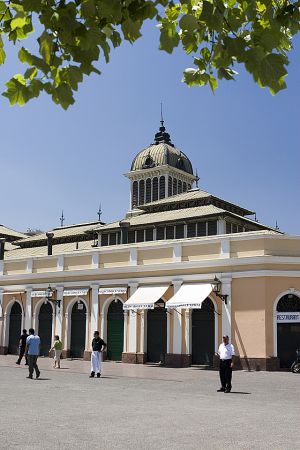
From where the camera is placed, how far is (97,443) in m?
8.07

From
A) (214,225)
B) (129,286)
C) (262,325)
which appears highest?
(214,225)

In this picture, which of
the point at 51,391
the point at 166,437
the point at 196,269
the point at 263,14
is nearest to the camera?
the point at 263,14

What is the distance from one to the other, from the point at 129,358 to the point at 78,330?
12.0 ft

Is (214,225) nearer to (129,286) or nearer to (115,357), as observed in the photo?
(129,286)

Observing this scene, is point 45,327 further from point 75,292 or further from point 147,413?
point 147,413

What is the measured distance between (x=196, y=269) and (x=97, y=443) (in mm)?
17523

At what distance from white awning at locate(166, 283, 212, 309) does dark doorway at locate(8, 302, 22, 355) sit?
10726 mm

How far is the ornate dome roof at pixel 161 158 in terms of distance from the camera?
57875 millimetres

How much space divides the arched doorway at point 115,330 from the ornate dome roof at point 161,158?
30.9 metres

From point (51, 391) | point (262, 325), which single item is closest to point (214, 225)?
point (262, 325)

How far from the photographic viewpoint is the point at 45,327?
30.5 m

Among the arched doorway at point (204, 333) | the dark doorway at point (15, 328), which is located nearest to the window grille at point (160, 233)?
the arched doorway at point (204, 333)

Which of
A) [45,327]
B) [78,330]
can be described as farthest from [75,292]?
[45,327]

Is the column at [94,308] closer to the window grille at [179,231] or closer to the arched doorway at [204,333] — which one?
the arched doorway at [204,333]
